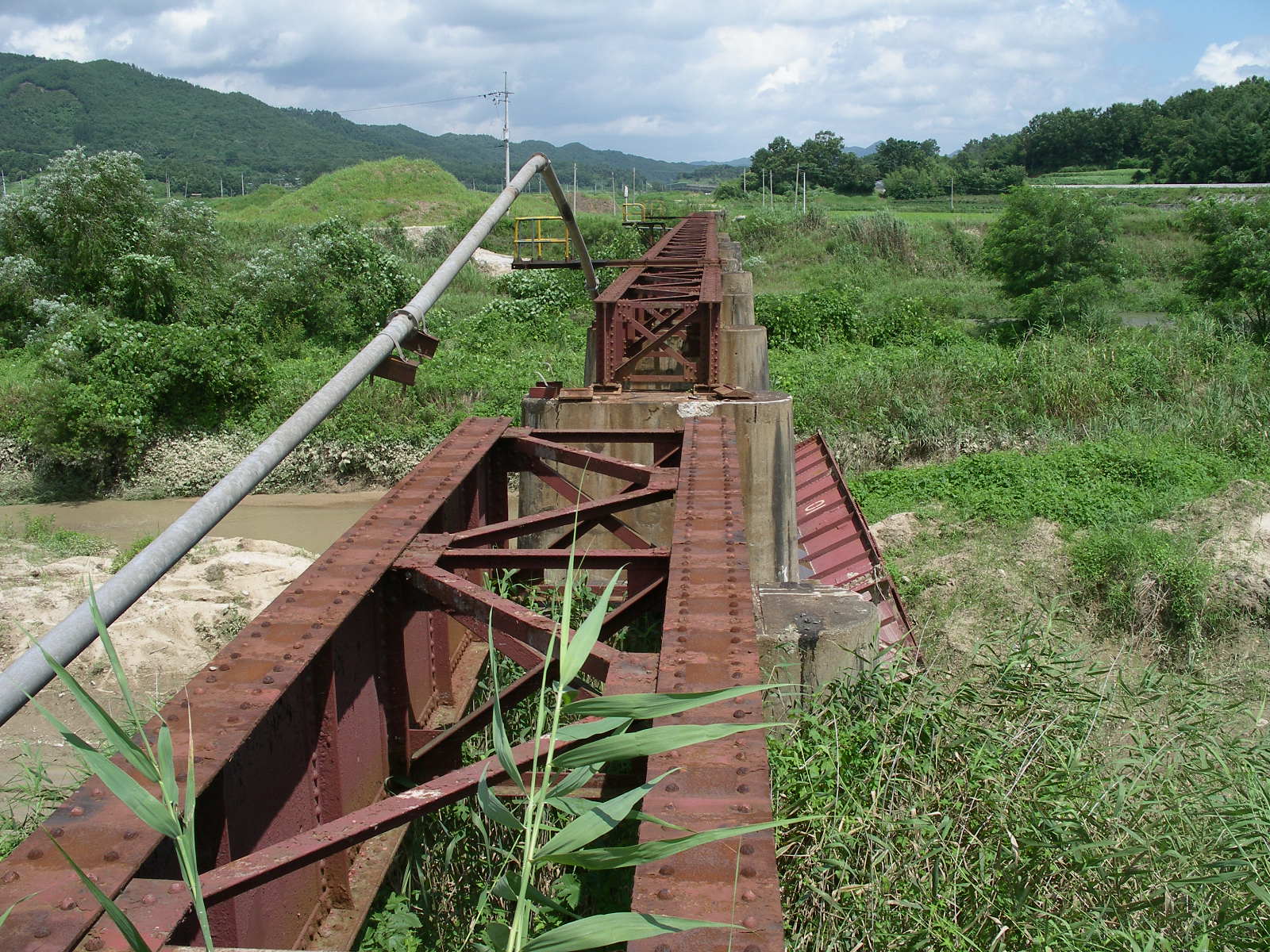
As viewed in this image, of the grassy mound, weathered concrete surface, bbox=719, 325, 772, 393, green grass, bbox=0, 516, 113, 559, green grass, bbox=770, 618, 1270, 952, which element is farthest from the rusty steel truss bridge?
the grassy mound

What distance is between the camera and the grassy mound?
56.8 meters

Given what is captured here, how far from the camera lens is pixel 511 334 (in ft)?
96.1

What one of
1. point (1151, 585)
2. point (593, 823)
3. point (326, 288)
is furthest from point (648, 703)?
point (326, 288)

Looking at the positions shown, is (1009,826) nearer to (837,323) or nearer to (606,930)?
(606,930)

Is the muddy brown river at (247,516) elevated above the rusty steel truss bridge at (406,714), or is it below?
below

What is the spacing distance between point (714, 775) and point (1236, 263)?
93.8ft

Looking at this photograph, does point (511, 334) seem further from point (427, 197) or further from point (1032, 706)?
point (427, 197)

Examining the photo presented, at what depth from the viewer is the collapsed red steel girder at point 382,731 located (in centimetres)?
211

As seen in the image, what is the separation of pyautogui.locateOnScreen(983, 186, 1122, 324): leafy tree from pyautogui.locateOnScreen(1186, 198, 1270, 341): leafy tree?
2.23m

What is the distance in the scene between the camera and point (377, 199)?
61.7m

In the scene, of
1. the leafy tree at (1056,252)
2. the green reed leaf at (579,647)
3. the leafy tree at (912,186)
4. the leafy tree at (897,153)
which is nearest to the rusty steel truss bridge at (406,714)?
the green reed leaf at (579,647)

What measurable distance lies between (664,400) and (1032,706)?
559 centimetres

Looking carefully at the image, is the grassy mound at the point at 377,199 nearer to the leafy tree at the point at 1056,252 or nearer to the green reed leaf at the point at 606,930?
the leafy tree at the point at 1056,252

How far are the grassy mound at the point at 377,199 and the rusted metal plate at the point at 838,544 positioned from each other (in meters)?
43.1
